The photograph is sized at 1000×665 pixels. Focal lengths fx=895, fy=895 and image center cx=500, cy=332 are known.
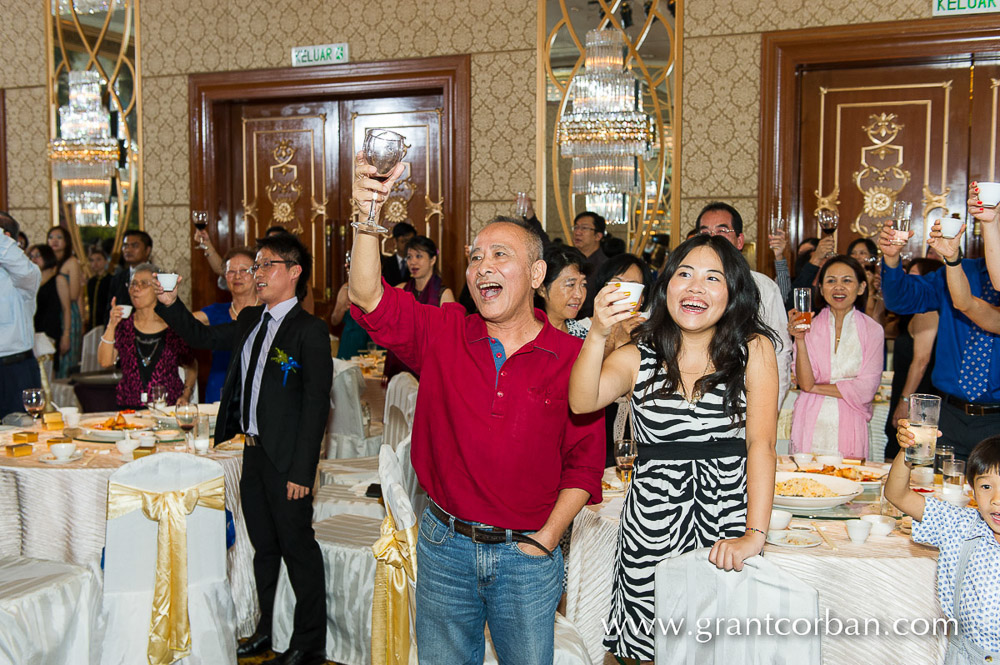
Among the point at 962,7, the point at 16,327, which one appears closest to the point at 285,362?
the point at 16,327

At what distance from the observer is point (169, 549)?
278 centimetres

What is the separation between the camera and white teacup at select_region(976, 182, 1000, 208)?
2908 mm

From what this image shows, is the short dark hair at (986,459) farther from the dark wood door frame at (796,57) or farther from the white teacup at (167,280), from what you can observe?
the dark wood door frame at (796,57)

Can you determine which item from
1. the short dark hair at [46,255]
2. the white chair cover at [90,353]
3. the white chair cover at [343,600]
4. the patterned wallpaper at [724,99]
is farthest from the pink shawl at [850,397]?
the short dark hair at [46,255]

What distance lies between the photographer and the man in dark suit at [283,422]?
10.5 ft

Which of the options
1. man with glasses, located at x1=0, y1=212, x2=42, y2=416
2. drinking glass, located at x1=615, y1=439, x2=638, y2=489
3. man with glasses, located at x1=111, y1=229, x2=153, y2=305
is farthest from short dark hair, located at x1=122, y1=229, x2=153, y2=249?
drinking glass, located at x1=615, y1=439, x2=638, y2=489

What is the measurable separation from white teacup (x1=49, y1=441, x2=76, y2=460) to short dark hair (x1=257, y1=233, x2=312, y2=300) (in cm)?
104

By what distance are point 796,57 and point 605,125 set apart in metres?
1.45

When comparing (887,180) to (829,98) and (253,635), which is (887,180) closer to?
(829,98)

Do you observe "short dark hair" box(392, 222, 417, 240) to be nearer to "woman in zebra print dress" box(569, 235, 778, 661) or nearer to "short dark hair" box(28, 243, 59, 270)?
"short dark hair" box(28, 243, 59, 270)

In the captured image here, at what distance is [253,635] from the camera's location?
3.58 meters

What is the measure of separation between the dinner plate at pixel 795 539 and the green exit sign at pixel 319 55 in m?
6.13

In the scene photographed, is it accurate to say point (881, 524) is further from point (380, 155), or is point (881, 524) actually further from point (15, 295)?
point (15, 295)

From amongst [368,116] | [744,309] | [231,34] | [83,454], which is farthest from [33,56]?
[744,309]
